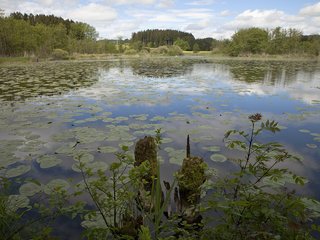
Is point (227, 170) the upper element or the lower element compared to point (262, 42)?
lower

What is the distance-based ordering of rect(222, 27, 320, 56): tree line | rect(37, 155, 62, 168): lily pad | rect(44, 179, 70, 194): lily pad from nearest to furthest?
rect(44, 179, 70, 194): lily pad
rect(37, 155, 62, 168): lily pad
rect(222, 27, 320, 56): tree line

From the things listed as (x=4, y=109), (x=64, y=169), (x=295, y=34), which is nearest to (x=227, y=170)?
(x=64, y=169)

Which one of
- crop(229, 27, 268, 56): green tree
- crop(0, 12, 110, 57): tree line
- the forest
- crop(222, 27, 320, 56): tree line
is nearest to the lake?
crop(0, 12, 110, 57): tree line

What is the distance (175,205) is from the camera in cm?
362

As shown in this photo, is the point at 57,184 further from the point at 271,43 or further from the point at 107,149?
the point at 271,43

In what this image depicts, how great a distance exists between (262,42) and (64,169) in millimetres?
64387

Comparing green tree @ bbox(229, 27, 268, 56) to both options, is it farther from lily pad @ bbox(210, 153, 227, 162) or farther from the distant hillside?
lily pad @ bbox(210, 153, 227, 162)

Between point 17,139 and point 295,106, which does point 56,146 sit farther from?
point 295,106

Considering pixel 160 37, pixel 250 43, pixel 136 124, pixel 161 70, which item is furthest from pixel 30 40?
pixel 160 37

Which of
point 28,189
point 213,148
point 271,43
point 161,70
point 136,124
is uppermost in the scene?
point 271,43

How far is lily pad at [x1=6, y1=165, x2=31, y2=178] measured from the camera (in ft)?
13.8

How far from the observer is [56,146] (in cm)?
559

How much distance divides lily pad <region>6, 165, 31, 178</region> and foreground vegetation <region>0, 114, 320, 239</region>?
0.50 meters

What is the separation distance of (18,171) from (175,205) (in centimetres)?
299
